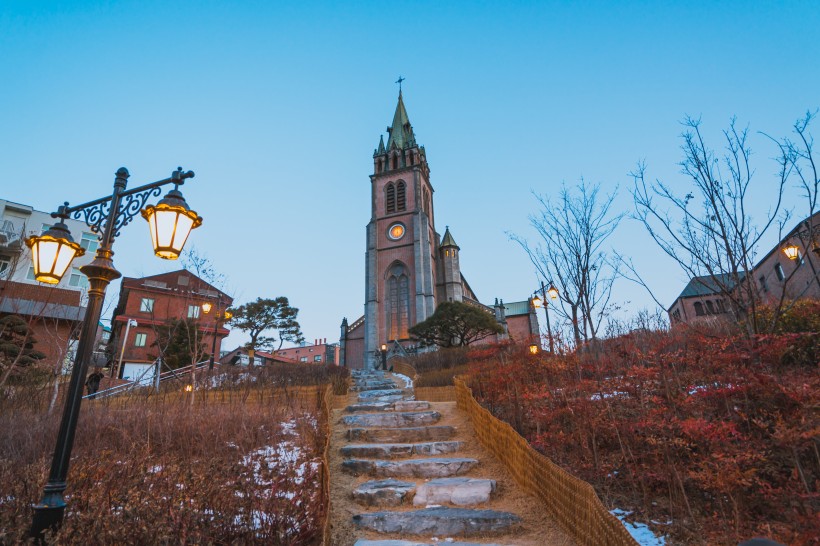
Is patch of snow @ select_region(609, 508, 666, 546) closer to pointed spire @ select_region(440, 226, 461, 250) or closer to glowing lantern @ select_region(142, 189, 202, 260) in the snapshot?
glowing lantern @ select_region(142, 189, 202, 260)

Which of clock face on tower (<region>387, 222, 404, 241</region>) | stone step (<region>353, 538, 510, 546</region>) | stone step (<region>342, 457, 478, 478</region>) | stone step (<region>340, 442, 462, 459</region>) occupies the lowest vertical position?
stone step (<region>353, 538, 510, 546</region>)

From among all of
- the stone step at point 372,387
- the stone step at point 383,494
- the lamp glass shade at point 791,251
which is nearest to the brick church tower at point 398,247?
the stone step at point 372,387

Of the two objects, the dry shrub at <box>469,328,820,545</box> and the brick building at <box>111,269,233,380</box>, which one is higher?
the brick building at <box>111,269,233,380</box>

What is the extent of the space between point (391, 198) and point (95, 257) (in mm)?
36833

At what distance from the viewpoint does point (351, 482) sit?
5.09m

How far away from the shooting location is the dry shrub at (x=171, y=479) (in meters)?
3.05

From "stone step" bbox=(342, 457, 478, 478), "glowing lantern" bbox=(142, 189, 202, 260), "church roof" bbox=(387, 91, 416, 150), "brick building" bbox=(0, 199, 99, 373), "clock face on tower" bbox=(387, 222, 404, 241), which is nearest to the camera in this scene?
"glowing lantern" bbox=(142, 189, 202, 260)

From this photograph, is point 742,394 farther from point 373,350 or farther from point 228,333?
point 228,333

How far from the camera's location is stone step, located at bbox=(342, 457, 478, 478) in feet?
16.8

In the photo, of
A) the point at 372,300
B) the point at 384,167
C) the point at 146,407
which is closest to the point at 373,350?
the point at 372,300

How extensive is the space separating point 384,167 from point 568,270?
3384 centimetres

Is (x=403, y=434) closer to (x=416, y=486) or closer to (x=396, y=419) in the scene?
(x=396, y=419)

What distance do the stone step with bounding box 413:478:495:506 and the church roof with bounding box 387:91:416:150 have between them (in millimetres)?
41266

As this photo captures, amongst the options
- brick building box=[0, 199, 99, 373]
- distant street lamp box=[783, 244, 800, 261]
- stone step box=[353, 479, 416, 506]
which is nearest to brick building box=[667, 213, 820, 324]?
distant street lamp box=[783, 244, 800, 261]
